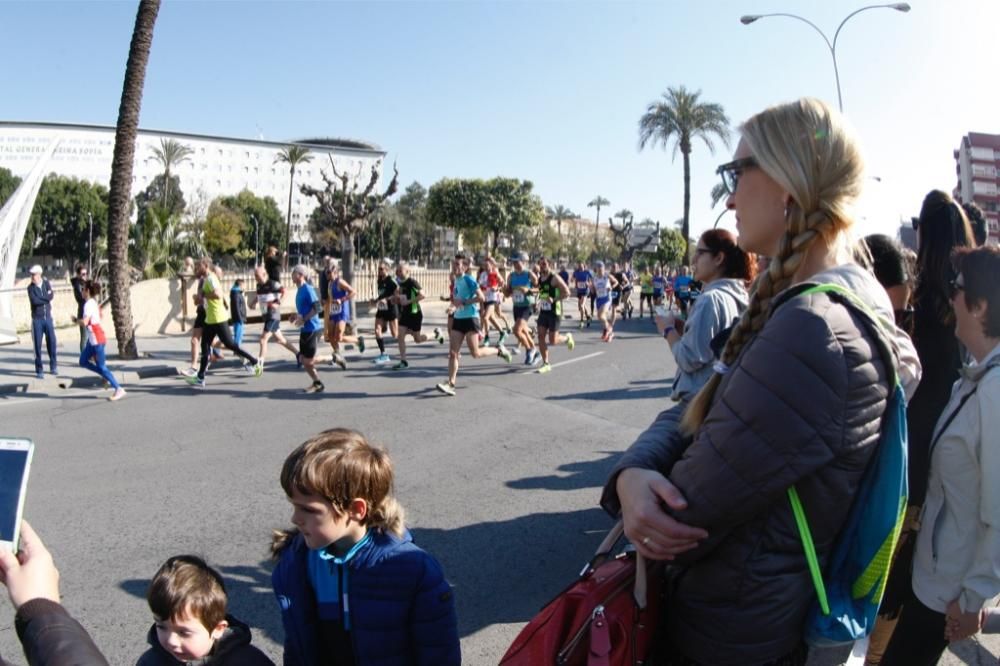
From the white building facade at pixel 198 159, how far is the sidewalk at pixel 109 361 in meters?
80.0

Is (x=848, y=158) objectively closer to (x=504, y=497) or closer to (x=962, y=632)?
(x=962, y=632)

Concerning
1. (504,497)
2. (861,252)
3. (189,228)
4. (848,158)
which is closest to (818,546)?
(861,252)

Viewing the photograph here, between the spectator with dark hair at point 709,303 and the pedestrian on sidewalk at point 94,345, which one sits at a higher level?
the spectator with dark hair at point 709,303

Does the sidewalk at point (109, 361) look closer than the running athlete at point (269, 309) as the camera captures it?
Yes

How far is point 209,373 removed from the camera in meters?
12.0

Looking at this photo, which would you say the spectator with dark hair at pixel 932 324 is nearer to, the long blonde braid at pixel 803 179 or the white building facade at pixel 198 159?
the long blonde braid at pixel 803 179

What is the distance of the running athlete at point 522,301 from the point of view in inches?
484

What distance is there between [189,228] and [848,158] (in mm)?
51730

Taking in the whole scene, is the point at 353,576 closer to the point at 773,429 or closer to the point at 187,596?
the point at 187,596

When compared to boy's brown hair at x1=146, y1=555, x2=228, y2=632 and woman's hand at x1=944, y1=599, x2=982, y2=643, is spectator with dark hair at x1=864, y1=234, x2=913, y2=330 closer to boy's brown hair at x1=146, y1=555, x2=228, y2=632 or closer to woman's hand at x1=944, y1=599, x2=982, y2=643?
woman's hand at x1=944, y1=599, x2=982, y2=643

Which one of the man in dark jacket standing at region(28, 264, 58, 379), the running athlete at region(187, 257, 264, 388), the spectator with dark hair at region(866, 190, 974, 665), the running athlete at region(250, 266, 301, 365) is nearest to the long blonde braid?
the spectator with dark hair at region(866, 190, 974, 665)

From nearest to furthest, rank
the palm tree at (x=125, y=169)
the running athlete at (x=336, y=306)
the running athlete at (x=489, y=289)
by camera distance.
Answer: the running athlete at (x=336, y=306) < the palm tree at (x=125, y=169) < the running athlete at (x=489, y=289)

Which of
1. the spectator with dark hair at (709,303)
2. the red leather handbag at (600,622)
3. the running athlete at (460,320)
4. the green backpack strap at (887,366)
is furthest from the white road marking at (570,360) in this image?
the green backpack strap at (887,366)

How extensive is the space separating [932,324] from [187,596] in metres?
2.75
